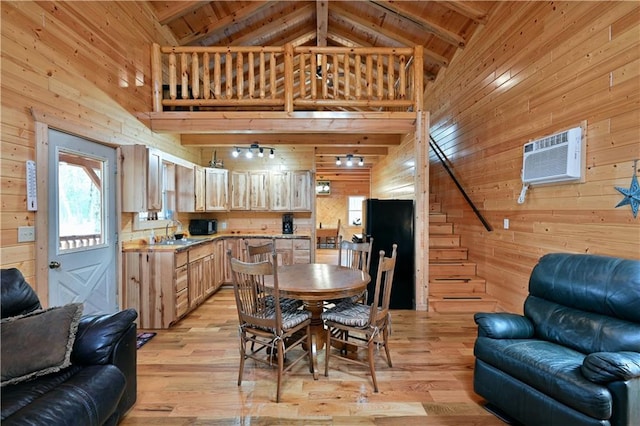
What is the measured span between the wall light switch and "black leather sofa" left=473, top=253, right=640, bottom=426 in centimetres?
363

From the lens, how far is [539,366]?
1832mm

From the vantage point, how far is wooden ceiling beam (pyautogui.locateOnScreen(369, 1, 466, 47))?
4.54 metres

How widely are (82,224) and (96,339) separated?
1632 millimetres

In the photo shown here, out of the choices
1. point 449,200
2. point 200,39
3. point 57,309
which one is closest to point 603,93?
point 449,200

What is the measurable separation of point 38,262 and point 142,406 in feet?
4.79

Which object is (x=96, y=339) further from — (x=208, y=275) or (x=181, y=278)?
(x=208, y=275)

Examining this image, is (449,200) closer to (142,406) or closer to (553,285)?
(553,285)

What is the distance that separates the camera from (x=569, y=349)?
6.75 feet

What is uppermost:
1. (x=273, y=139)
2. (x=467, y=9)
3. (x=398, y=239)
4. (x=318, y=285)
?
(x=467, y=9)

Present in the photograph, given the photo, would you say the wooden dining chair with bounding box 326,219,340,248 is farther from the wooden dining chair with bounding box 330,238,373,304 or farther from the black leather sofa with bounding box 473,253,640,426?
the black leather sofa with bounding box 473,253,640,426

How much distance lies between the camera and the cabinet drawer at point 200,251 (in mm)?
4105

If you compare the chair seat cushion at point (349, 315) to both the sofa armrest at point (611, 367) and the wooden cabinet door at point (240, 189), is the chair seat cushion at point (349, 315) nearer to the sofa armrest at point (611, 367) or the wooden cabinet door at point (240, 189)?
the sofa armrest at point (611, 367)

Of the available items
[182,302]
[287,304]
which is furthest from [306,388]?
[182,302]

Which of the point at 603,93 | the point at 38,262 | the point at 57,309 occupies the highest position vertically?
the point at 603,93
